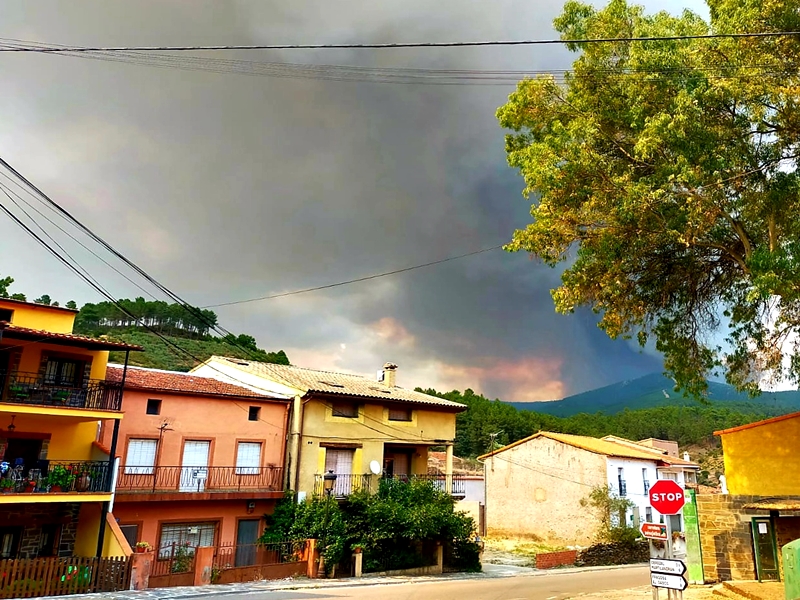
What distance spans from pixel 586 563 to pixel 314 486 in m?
16.8

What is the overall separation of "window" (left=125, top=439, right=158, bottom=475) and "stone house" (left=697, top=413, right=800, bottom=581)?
64.2ft

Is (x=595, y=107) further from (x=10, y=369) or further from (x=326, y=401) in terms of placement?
(x=10, y=369)

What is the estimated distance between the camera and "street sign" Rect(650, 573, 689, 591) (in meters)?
8.55

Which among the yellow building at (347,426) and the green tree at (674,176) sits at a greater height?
the green tree at (674,176)

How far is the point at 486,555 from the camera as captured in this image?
3472 centimetres

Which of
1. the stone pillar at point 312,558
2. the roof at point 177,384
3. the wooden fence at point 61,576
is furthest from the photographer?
the roof at point 177,384

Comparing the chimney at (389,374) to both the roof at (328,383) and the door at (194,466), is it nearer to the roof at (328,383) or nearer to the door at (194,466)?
the roof at (328,383)

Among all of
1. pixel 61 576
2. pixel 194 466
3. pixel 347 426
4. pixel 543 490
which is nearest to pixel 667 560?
pixel 61 576

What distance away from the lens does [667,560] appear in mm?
8930

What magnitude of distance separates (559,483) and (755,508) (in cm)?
2256

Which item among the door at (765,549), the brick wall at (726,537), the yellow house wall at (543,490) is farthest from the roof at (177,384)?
the yellow house wall at (543,490)

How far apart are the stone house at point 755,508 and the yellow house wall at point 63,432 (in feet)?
69.0

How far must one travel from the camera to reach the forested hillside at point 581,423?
260ft

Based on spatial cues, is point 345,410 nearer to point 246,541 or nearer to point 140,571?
point 246,541
